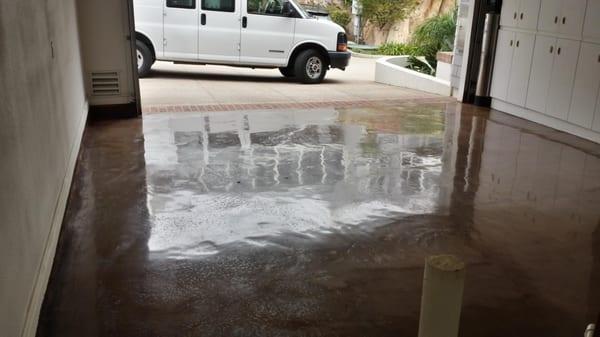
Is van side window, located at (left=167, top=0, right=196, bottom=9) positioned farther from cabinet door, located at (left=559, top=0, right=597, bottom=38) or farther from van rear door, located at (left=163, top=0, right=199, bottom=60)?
cabinet door, located at (left=559, top=0, right=597, bottom=38)

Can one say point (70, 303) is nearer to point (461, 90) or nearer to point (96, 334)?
point (96, 334)

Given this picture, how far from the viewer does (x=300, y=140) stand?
5.82 meters

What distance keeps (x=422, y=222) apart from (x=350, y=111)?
12.6 feet

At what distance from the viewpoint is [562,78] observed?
657cm

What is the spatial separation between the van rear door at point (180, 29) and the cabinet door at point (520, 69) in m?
5.27

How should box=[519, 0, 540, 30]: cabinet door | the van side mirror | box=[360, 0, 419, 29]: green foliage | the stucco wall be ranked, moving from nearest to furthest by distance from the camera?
the stucco wall < box=[519, 0, 540, 30]: cabinet door < the van side mirror < box=[360, 0, 419, 29]: green foliage

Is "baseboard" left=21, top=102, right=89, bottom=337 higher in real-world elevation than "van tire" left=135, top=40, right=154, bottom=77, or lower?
lower

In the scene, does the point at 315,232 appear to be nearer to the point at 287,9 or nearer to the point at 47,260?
the point at 47,260

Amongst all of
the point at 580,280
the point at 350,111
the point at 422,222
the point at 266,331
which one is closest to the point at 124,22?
the point at 350,111

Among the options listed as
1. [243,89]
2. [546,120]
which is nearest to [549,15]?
[546,120]

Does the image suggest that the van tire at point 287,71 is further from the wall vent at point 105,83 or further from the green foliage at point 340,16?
the green foliage at point 340,16

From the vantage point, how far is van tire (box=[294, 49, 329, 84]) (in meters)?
10.0

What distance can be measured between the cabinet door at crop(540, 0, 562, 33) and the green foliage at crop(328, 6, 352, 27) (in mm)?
13996

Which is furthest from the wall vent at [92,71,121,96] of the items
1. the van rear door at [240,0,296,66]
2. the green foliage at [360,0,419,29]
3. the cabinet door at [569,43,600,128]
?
the green foliage at [360,0,419,29]
